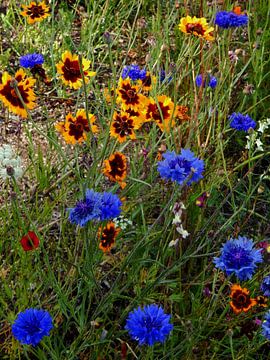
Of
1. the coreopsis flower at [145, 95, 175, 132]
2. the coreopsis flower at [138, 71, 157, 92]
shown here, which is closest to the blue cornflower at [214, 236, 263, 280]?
the coreopsis flower at [145, 95, 175, 132]

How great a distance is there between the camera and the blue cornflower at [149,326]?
1.15 metres

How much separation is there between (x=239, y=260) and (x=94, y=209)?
1.06 ft

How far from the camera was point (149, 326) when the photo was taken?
3.81 ft

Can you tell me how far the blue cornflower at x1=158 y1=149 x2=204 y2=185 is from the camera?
130cm

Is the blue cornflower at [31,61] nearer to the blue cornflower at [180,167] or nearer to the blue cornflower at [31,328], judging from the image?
the blue cornflower at [180,167]

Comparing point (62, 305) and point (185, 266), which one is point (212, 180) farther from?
point (62, 305)

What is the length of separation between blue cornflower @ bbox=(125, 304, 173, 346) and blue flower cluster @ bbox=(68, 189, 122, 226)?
0.22 meters

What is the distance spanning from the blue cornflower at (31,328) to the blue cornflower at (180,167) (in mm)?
391

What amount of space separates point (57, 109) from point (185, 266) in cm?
103

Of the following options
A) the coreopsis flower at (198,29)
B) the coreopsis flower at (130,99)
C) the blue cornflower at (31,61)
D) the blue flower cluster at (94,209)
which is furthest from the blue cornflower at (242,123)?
the blue flower cluster at (94,209)

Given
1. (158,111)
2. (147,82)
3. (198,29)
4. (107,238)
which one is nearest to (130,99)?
(158,111)

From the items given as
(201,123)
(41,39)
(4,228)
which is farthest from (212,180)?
(41,39)

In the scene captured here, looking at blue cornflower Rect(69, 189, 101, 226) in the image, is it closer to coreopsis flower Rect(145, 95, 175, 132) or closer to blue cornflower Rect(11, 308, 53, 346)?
blue cornflower Rect(11, 308, 53, 346)

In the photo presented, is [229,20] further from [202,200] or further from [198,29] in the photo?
[202,200]
